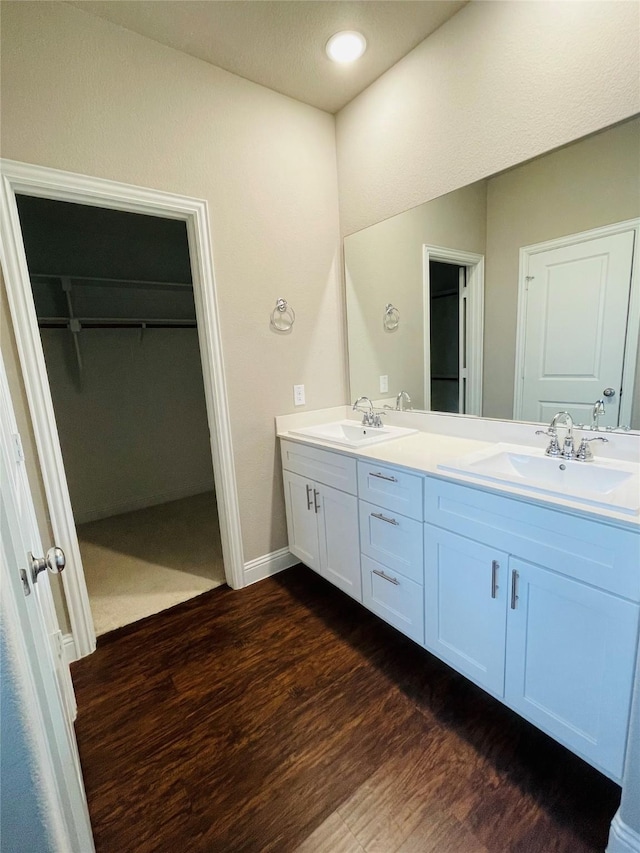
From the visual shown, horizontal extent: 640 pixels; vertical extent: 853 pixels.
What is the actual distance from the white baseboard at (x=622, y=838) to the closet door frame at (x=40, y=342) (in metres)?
1.79

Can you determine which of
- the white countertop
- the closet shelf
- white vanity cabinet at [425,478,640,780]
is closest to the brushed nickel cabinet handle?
white vanity cabinet at [425,478,640,780]

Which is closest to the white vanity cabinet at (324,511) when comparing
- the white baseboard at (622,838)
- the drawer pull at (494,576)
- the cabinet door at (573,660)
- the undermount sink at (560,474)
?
the undermount sink at (560,474)

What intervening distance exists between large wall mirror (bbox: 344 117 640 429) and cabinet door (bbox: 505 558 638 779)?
70 cm

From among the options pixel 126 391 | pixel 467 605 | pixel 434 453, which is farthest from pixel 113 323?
pixel 467 605

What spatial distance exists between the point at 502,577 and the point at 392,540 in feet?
1.62

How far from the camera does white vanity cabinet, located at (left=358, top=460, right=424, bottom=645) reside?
1.57m

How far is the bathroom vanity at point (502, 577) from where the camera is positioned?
40.6 inches

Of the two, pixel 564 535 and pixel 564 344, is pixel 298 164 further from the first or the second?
pixel 564 535

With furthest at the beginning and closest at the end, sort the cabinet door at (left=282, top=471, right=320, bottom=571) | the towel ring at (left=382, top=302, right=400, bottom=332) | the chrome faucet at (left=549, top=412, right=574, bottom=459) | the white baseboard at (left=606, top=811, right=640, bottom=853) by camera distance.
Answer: the towel ring at (left=382, top=302, right=400, bottom=332) → the cabinet door at (left=282, top=471, right=320, bottom=571) → the chrome faucet at (left=549, top=412, right=574, bottom=459) → the white baseboard at (left=606, top=811, right=640, bottom=853)

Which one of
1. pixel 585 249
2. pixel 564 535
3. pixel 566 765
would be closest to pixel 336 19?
pixel 585 249

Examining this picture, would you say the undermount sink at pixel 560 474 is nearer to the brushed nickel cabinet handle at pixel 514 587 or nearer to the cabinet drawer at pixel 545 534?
the cabinet drawer at pixel 545 534

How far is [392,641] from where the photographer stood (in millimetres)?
1830

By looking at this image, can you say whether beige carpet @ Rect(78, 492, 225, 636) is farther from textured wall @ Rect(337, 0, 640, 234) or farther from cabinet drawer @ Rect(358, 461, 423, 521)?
textured wall @ Rect(337, 0, 640, 234)

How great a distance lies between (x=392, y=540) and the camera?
167cm
